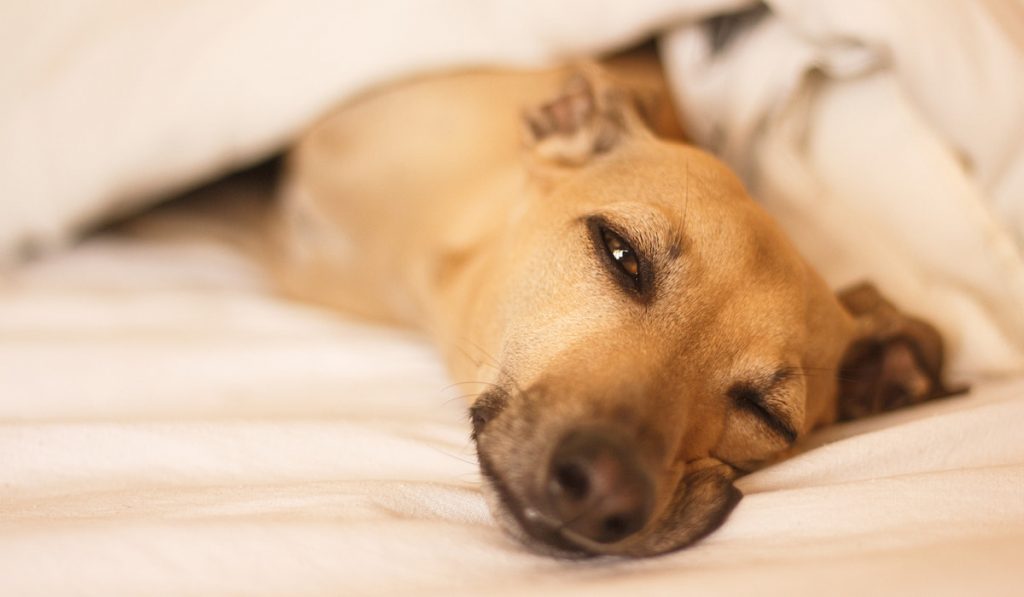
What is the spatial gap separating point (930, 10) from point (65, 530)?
2157 mm

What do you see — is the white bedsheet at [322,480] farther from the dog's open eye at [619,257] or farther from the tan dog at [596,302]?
the dog's open eye at [619,257]

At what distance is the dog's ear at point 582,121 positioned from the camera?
2180mm

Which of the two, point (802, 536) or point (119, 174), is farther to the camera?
point (119, 174)

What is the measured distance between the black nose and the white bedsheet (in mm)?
80

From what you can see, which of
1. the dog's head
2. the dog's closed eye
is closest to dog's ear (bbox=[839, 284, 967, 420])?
the dog's head

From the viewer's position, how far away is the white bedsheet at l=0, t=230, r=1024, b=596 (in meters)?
1.19

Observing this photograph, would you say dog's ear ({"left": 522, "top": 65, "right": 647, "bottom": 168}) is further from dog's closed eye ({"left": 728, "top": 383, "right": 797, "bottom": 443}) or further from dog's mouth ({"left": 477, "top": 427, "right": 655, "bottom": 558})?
dog's mouth ({"left": 477, "top": 427, "right": 655, "bottom": 558})

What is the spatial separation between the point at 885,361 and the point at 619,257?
2.52 ft

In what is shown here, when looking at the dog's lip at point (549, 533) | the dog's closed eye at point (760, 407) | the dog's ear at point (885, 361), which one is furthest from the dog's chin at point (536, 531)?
the dog's ear at point (885, 361)

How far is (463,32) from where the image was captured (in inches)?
103

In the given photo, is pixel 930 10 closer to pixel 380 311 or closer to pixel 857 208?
pixel 857 208

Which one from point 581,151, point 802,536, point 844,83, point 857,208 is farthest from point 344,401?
point 844,83

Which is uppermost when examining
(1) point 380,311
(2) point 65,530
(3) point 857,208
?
(1) point 380,311

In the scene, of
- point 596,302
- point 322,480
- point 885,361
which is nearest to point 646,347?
point 596,302
